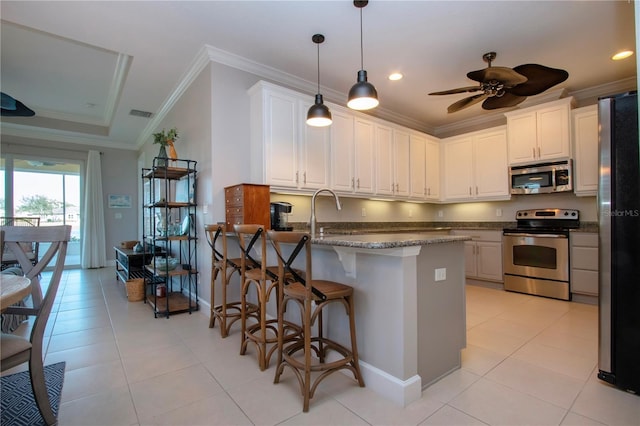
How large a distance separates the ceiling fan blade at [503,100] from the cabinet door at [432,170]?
1.98m

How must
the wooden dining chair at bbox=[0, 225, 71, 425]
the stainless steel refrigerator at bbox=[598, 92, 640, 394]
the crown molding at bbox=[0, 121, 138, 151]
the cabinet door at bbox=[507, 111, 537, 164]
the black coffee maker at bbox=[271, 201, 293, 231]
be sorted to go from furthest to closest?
1. the crown molding at bbox=[0, 121, 138, 151]
2. the cabinet door at bbox=[507, 111, 537, 164]
3. the black coffee maker at bbox=[271, 201, 293, 231]
4. the stainless steel refrigerator at bbox=[598, 92, 640, 394]
5. the wooden dining chair at bbox=[0, 225, 71, 425]

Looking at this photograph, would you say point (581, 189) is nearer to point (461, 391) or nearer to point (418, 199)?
point (418, 199)

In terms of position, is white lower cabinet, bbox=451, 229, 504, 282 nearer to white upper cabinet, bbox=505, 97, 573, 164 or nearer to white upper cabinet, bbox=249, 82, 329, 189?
white upper cabinet, bbox=505, 97, 573, 164

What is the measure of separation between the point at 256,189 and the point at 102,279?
13.7 ft

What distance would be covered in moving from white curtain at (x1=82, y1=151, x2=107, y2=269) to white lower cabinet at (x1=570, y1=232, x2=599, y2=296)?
8433 millimetres

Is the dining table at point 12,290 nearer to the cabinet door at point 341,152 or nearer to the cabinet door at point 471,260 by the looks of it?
the cabinet door at point 341,152

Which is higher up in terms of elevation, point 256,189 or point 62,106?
point 62,106

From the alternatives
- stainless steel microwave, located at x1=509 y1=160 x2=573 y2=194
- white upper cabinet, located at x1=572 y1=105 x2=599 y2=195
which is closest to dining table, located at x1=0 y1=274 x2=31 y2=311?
stainless steel microwave, located at x1=509 y1=160 x2=573 y2=194

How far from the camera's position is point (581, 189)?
4.10 metres

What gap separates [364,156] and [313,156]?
3.02 feet

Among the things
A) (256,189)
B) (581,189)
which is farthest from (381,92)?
(581,189)

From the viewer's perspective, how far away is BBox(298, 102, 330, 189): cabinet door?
374cm

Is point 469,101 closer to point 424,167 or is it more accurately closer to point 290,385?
point 424,167

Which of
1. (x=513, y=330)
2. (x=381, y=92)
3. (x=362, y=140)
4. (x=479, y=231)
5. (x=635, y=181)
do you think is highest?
(x=381, y=92)
